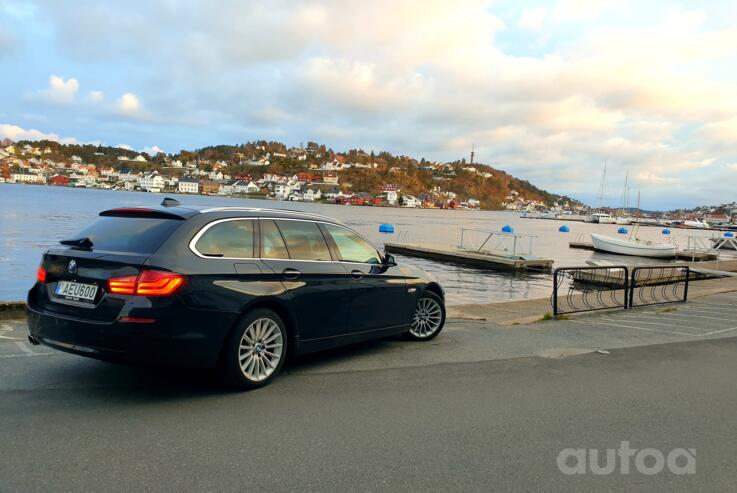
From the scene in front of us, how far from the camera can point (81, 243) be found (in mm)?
5320

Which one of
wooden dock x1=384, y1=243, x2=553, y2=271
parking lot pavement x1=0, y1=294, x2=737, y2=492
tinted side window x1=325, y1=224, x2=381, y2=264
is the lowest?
wooden dock x1=384, y1=243, x2=553, y2=271

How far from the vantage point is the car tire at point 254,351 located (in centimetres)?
527

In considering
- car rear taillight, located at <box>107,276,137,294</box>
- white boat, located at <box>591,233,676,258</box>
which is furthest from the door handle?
white boat, located at <box>591,233,676,258</box>

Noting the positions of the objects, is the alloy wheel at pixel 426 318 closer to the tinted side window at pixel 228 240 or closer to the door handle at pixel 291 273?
the door handle at pixel 291 273

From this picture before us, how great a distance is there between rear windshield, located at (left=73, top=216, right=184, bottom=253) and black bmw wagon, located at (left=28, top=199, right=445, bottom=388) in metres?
0.01

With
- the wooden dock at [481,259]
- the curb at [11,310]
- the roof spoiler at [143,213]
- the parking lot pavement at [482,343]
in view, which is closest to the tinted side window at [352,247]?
the parking lot pavement at [482,343]

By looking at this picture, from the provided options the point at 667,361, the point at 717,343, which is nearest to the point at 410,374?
the point at 667,361

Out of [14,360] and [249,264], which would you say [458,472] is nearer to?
[249,264]

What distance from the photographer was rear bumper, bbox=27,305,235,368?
4.78 m

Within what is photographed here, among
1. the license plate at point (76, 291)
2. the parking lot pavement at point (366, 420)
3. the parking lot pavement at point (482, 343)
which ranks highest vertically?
the license plate at point (76, 291)

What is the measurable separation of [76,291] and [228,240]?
1375mm

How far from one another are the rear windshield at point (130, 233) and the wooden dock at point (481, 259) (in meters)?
26.4

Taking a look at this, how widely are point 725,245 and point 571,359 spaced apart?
53080 mm

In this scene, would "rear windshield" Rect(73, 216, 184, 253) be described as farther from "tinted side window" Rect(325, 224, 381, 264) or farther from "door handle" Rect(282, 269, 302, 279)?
"tinted side window" Rect(325, 224, 381, 264)
